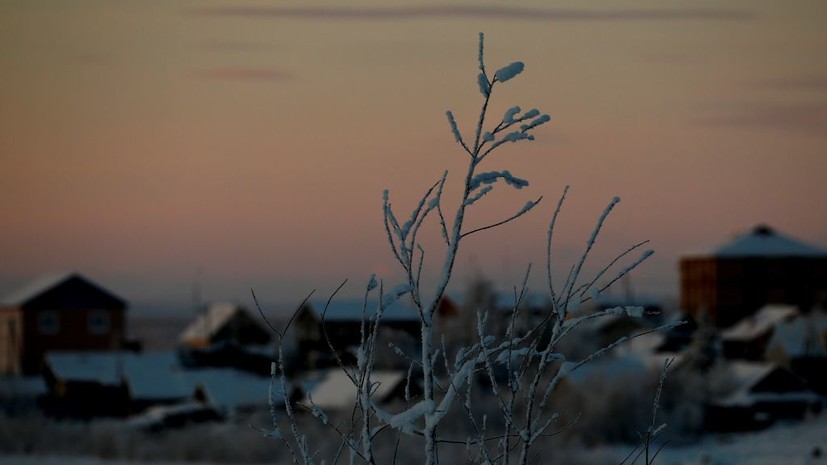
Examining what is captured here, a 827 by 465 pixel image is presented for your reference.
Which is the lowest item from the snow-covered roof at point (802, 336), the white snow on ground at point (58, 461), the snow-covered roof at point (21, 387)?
the snow-covered roof at point (21, 387)

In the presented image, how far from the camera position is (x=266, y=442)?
33.4 meters

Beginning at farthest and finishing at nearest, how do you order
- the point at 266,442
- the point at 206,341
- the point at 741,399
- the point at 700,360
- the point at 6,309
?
the point at 206,341, the point at 6,309, the point at 700,360, the point at 741,399, the point at 266,442

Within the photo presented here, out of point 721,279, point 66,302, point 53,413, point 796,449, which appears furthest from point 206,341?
point 796,449

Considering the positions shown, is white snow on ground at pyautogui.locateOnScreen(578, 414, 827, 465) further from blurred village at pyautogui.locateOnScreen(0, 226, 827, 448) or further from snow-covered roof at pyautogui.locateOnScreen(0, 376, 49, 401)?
snow-covered roof at pyautogui.locateOnScreen(0, 376, 49, 401)

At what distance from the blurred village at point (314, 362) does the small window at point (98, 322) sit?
0.07 metres

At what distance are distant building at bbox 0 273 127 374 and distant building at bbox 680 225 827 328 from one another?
34747 mm

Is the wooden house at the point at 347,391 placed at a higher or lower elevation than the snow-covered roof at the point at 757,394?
higher

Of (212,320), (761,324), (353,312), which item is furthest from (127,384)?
(761,324)

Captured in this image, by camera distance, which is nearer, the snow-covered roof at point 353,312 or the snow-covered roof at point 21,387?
the snow-covered roof at point 21,387

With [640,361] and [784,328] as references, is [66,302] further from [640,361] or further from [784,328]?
[784,328]

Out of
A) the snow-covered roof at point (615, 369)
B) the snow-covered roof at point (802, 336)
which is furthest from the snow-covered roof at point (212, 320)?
the snow-covered roof at point (802, 336)

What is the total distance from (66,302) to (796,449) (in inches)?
1433

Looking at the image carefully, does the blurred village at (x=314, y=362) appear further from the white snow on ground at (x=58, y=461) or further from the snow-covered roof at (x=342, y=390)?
the white snow on ground at (x=58, y=461)

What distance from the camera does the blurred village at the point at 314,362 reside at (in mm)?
44969
